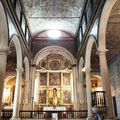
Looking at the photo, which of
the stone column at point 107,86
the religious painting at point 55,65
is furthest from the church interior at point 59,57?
the religious painting at point 55,65

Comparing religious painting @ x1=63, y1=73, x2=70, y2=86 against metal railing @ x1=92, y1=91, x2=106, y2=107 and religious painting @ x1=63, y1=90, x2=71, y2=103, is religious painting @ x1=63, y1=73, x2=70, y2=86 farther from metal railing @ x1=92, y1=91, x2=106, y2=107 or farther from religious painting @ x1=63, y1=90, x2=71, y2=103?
metal railing @ x1=92, y1=91, x2=106, y2=107

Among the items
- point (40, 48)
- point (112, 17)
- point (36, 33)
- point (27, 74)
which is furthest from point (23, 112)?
point (112, 17)

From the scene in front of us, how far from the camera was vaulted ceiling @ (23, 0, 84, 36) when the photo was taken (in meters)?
14.6

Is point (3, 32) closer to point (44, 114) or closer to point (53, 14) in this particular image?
point (53, 14)

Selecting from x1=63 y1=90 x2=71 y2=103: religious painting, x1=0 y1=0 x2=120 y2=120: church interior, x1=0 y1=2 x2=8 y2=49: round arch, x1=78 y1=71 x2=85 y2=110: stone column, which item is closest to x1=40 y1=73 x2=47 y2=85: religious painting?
x1=0 y1=0 x2=120 y2=120: church interior

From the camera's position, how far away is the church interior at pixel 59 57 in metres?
9.91

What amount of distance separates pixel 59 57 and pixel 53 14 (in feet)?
26.9

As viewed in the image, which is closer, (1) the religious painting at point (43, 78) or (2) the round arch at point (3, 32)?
(2) the round arch at point (3, 32)

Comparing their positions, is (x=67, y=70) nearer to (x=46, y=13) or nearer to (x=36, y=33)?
(x=36, y=33)

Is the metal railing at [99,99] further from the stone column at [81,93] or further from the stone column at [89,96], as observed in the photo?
the stone column at [81,93]

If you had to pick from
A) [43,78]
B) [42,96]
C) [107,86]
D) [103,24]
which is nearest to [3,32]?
[103,24]

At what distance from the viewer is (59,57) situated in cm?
2364

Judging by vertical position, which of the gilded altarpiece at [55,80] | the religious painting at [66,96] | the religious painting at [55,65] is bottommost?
the religious painting at [66,96]

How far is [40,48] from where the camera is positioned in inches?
760
